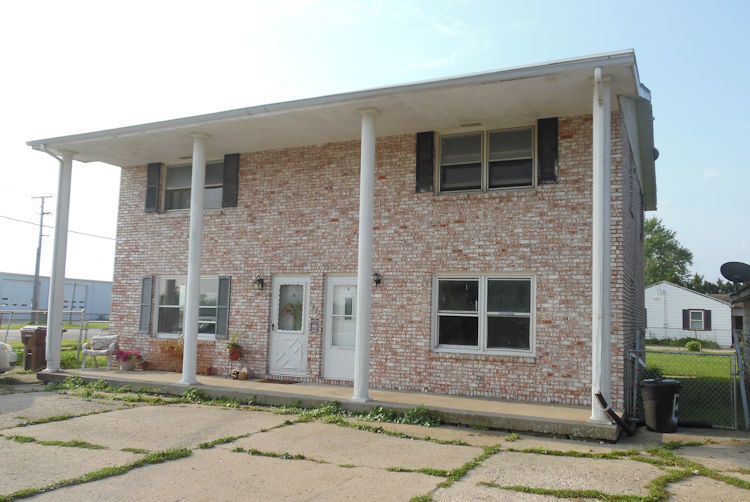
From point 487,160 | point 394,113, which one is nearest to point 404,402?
point 487,160

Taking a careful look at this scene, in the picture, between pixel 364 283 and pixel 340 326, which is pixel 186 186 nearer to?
pixel 340 326

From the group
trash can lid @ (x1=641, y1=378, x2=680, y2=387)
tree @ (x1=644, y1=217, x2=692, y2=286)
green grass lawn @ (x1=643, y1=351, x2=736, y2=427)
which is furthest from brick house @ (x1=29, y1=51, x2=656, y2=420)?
tree @ (x1=644, y1=217, x2=692, y2=286)

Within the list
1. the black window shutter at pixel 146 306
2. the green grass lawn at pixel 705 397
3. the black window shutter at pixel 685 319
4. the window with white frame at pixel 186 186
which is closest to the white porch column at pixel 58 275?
the black window shutter at pixel 146 306

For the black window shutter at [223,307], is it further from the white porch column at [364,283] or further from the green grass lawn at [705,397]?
the green grass lawn at [705,397]

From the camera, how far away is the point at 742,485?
5.79m

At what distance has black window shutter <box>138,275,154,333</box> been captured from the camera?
13.3 meters

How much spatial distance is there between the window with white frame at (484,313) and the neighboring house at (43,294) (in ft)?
125

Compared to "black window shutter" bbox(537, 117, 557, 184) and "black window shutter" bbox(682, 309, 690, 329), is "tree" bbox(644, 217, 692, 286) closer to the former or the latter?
"black window shutter" bbox(682, 309, 690, 329)

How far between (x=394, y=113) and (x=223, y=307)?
554cm

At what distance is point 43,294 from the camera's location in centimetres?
5156

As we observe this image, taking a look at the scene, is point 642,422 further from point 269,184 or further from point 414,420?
point 269,184

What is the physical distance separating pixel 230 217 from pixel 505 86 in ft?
21.5

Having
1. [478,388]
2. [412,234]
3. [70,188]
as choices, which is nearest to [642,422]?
[478,388]

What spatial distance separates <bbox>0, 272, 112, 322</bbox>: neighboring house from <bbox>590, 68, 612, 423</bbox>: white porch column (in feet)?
136
